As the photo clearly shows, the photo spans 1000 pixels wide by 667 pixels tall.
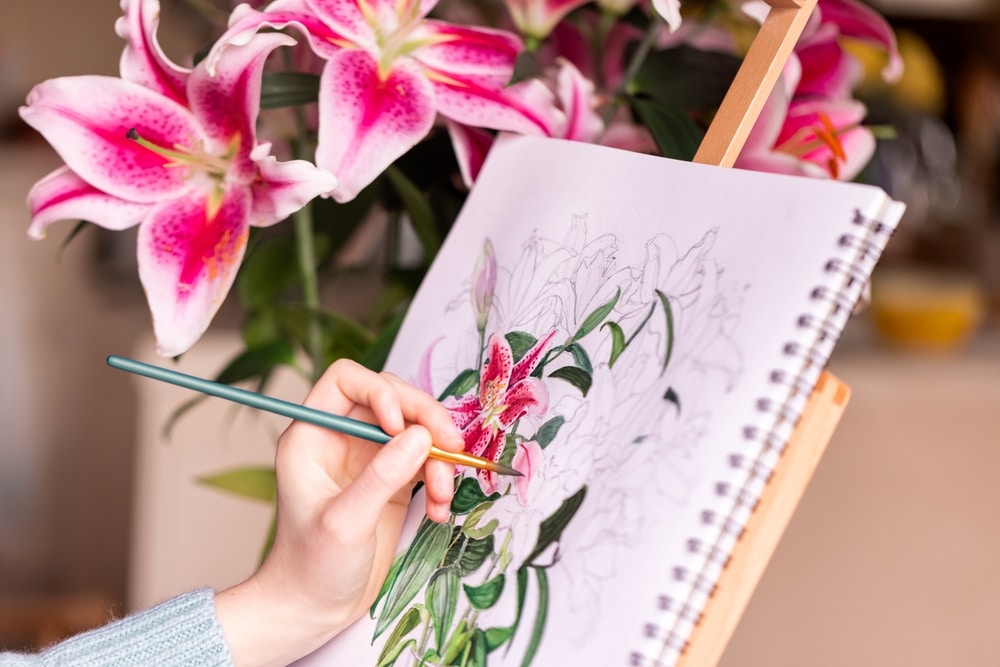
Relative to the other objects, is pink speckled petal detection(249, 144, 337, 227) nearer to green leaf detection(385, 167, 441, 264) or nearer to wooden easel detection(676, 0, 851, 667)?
green leaf detection(385, 167, 441, 264)

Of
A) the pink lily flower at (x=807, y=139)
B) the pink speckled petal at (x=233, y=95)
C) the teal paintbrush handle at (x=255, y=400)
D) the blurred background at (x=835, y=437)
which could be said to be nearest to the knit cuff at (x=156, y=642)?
the teal paintbrush handle at (x=255, y=400)

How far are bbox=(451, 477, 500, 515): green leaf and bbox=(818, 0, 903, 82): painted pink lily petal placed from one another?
1.07ft

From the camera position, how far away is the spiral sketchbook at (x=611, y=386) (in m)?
0.33

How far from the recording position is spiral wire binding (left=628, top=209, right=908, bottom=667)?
0.32m

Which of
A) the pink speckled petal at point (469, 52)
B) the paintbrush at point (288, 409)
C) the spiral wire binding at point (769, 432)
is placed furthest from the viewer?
the pink speckled petal at point (469, 52)

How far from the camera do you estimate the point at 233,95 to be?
0.50m

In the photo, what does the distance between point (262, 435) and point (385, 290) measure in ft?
2.31

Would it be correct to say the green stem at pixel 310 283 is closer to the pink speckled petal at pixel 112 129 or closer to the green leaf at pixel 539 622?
the pink speckled petal at pixel 112 129

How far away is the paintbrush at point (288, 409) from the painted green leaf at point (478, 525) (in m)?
0.02

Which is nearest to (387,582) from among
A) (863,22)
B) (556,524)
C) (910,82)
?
(556,524)

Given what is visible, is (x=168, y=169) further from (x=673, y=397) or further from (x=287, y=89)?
(x=673, y=397)

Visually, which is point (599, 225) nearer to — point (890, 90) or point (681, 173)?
point (681, 173)

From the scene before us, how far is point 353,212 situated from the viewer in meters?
0.70

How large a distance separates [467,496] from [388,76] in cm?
21
